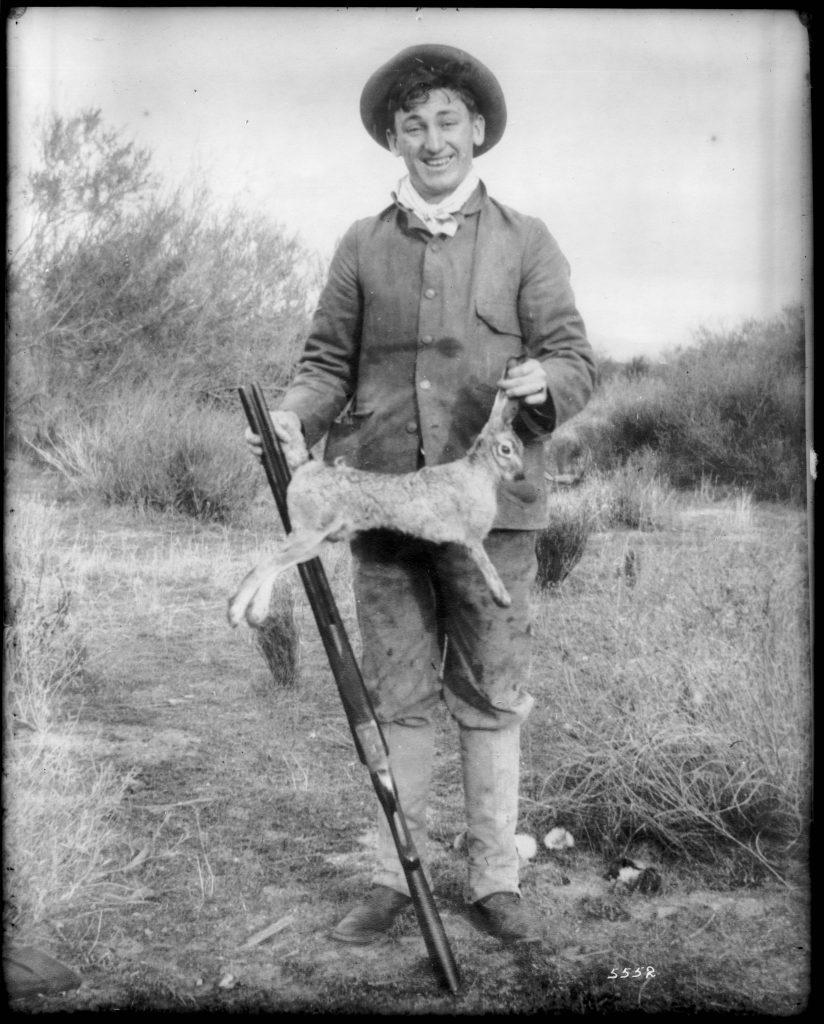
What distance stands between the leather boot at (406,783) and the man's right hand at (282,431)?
0.86 meters

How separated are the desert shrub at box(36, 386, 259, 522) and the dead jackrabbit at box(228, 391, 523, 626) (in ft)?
11.0

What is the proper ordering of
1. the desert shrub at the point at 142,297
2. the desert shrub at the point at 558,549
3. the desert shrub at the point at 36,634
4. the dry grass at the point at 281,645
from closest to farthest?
the desert shrub at the point at 36,634, the dry grass at the point at 281,645, the desert shrub at the point at 142,297, the desert shrub at the point at 558,549

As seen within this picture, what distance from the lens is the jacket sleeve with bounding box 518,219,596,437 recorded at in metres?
2.48

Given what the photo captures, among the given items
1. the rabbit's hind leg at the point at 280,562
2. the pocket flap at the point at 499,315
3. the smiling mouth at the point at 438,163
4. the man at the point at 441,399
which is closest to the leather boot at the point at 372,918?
the man at the point at 441,399

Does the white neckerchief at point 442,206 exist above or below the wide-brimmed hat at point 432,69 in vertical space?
below

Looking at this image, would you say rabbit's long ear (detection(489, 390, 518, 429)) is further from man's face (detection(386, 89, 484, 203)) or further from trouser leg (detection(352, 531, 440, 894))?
man's face (detection(386, 89, 484, 203))

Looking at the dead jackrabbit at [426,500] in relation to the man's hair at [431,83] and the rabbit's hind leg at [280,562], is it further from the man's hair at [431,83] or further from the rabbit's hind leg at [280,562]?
the man's hair at [431,83]

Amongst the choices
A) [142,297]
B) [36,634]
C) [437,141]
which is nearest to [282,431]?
[437,141]

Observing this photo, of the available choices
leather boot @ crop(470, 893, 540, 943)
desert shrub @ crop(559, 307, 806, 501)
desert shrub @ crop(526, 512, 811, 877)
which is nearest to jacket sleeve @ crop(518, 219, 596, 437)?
desert shrub @ crop(526, 512, 811, 877)

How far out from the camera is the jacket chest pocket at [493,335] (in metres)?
2.54

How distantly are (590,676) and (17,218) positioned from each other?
2616 millimetres

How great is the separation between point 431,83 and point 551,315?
2.18ft

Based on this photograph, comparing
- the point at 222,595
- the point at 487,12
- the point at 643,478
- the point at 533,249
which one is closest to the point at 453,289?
the point at 533,249

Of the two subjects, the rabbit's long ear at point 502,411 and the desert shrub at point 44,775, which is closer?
the rabbit's long ear at point 502,411
